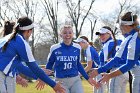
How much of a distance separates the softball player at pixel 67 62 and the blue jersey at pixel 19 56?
5.95 ft

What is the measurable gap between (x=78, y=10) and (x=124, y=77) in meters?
45.5

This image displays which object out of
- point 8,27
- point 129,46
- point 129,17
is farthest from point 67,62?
point 129,46

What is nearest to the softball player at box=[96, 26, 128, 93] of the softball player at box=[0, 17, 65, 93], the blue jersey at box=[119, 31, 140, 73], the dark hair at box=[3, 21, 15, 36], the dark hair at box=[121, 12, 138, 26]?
the dark hair at box=[121, 12, 138, 26]

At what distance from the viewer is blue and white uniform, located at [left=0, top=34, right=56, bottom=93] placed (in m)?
6.64

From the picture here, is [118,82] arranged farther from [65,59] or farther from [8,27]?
[8,27]

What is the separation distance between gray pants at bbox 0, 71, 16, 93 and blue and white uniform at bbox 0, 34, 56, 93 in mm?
126

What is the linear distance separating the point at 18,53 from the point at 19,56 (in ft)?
0.41

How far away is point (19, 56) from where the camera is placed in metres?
6.82

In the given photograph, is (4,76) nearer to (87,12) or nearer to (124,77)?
(124,77)

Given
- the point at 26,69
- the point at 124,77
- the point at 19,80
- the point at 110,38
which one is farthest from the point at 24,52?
the point at 110,38

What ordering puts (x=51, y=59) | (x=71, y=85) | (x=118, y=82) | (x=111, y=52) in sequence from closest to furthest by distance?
(x=71, y=85)
(x=51, y=59)
(x=118, y=82)
(x=111, y=52)

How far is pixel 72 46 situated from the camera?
883 cm

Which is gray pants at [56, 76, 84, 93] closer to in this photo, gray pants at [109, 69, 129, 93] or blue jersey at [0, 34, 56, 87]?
gray pants at [109, 69, 129, 93]

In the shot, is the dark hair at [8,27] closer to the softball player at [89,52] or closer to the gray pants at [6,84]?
the gray pants at [6,84]
